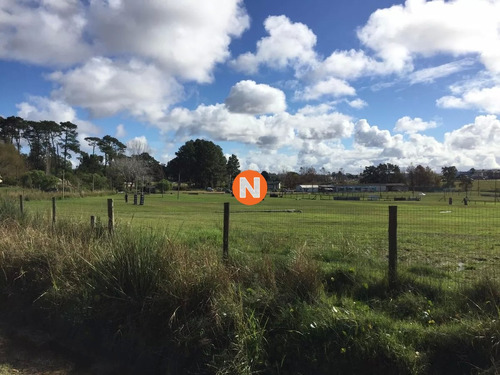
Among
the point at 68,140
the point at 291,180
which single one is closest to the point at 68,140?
the point at 68,140

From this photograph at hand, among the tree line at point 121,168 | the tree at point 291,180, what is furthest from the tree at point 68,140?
the tree at point 291,180

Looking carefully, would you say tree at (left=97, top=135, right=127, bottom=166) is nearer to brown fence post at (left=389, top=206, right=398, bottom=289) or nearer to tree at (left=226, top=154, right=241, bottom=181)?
tree at (left=226, top=154, right=241, bottom=181)

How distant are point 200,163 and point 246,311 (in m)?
124

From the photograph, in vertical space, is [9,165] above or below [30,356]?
above

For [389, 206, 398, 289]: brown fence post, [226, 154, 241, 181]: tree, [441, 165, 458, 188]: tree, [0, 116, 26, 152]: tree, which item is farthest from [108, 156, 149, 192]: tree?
[441, 165, 458, 188]: tree

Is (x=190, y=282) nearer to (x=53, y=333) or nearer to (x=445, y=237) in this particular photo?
(x=53, y=333)

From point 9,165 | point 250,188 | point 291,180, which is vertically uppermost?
point 9,165

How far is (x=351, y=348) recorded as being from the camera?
3.92 meters

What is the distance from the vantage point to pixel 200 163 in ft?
416

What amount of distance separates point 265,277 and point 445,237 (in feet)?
31.3

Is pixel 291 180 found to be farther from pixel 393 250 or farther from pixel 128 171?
pixel 393 250

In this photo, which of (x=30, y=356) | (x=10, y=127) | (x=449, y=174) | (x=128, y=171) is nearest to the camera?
(x=30, y=356)

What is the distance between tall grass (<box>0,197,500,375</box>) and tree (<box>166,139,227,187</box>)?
12057 cm

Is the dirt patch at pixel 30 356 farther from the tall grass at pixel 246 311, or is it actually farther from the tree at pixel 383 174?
the tree at pixel 383 174
